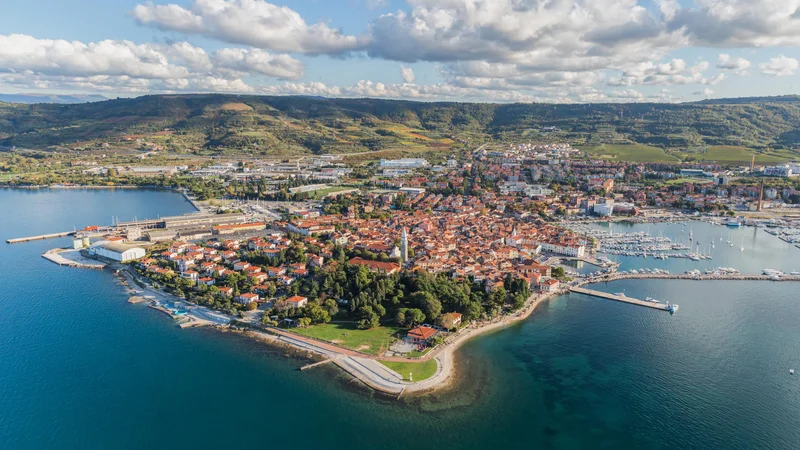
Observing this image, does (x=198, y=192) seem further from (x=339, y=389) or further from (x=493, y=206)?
(x=339, y=389)

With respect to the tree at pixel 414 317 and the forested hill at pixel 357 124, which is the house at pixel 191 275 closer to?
the tree at pixel 414 317

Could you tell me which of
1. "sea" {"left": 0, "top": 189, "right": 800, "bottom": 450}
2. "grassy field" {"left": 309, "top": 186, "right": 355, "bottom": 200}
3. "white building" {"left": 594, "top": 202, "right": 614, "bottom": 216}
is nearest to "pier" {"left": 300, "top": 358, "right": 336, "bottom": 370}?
"sea" {"left": 0, "top": 189, "right": 800, "bottom": 450}

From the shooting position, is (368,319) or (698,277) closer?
(368,319)

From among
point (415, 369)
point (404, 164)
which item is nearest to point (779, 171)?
point (404, 164)

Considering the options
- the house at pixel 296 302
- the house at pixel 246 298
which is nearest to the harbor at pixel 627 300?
the house at pixel 296 302

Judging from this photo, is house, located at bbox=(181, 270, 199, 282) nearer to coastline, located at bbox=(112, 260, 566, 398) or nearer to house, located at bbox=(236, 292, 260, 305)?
coastline, located at bbox=(112, 260, 566, 398)

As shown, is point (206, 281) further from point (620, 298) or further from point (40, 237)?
Result: point (620, 298)
